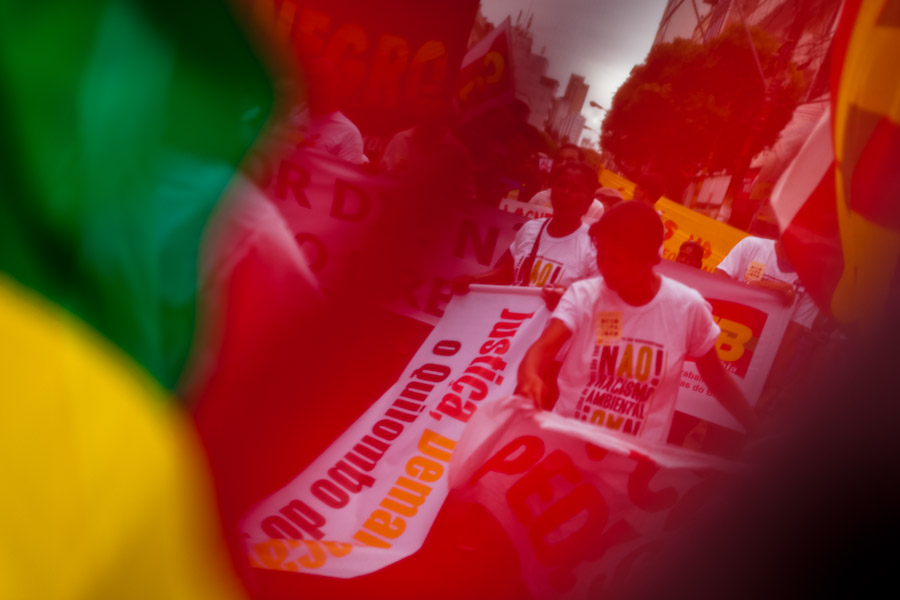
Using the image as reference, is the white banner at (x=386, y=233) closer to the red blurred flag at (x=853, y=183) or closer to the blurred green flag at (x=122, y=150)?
the blurred green flag at (x=122, y=150)

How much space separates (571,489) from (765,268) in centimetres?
56

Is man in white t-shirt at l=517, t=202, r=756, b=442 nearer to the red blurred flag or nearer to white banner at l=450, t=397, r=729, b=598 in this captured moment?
white banner at l=450, t=397, r=729, b=598

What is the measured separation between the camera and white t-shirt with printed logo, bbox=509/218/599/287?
3.68 ft

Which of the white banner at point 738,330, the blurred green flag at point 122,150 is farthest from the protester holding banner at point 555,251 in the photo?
the blurred green flag at point 122,150

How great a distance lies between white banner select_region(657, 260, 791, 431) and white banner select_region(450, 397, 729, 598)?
0.41 ft

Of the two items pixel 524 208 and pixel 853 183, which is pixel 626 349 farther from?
pixel 853 183

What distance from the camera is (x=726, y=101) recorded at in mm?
1058

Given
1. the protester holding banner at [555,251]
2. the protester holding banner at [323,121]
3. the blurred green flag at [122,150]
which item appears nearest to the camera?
the blurred green flag at [122,150]

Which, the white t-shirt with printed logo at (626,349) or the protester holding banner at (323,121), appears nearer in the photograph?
the protester holding banner at (323,121)

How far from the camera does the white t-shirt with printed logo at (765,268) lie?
1.13 m

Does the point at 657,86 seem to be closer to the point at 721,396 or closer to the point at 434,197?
the point at 434,197

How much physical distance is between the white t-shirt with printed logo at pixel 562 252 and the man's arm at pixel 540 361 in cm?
9

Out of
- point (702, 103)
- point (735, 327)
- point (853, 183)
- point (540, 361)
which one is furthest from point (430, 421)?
point (853, 183)

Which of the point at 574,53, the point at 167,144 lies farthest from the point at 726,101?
the point at 167,144
